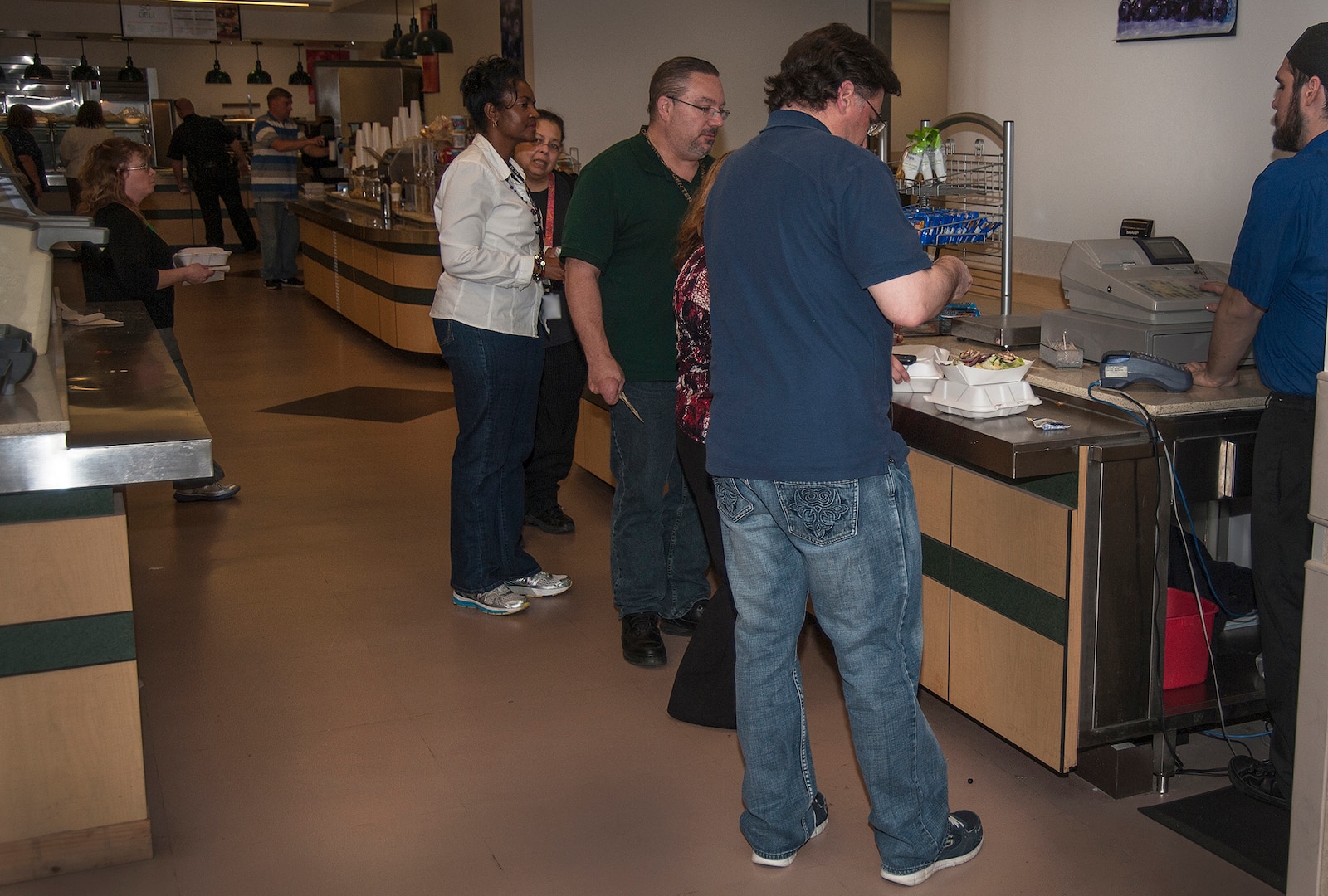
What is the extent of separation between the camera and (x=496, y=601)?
3.66 meters

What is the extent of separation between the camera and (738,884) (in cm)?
226

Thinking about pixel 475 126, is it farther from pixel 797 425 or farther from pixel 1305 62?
pixel 1305 62

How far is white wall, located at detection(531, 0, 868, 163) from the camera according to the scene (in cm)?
799

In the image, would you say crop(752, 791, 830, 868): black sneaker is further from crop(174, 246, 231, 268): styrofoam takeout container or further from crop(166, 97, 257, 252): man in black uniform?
crop(166, 97, 257, 252): man in black uniform

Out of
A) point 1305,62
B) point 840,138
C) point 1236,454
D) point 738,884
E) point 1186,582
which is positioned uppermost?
point 1305,62

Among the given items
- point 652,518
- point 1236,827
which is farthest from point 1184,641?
point 652,518

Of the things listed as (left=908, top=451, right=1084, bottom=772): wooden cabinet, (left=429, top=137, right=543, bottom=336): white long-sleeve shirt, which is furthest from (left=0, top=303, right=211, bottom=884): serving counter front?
(left=908, top=451, right=1084, bottom=772): wooden cabinet

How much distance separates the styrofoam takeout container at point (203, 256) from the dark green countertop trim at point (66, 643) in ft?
7.21

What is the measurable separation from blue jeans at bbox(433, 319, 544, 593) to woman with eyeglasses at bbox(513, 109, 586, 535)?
2.59 ft

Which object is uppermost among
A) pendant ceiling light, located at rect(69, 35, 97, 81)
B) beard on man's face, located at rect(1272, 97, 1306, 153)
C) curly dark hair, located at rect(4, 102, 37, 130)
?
pendant ceiling light, located at rect(69, 35, 97, 81)

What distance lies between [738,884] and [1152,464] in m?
1.18

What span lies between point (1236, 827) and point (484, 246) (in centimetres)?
233

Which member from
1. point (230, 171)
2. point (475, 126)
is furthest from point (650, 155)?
point (230, 171)

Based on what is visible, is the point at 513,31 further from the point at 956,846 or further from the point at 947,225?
the point at 956,846
